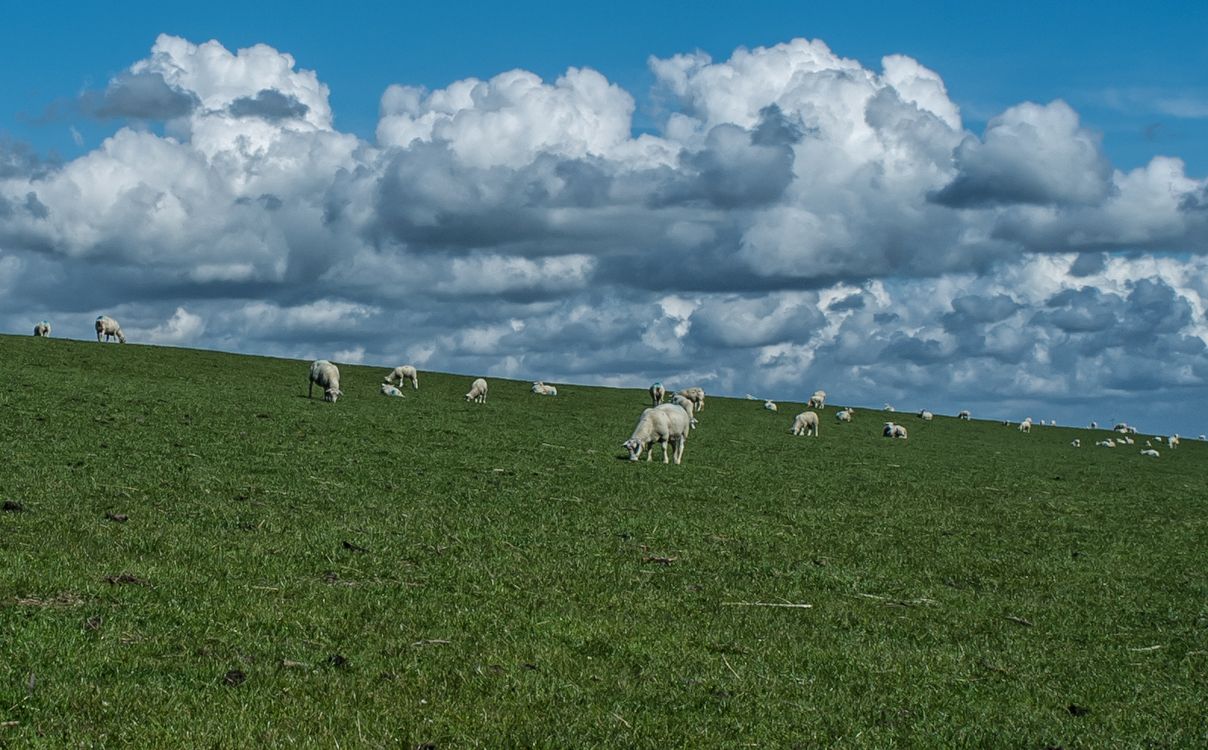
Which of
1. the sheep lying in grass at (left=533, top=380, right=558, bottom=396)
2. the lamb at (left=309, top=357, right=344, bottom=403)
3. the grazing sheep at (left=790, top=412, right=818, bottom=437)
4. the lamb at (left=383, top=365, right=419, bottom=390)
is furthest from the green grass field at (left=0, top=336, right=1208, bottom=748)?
the sheep lying in grass at (left=533, top=380, right=558, bottom=396)

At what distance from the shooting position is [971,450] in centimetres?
5994

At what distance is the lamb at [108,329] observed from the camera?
3039 inches

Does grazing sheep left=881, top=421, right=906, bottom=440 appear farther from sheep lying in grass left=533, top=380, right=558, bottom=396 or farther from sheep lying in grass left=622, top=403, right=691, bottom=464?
sheep lying in grass left=622, top=403, right=691, bottom=464

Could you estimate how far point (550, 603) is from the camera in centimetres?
1339

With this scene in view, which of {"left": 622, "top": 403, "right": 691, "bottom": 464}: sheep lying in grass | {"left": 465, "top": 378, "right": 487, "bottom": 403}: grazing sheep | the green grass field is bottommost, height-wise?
the green grass field

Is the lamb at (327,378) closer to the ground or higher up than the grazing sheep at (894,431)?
higher up

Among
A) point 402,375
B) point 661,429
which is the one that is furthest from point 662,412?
point 402,375

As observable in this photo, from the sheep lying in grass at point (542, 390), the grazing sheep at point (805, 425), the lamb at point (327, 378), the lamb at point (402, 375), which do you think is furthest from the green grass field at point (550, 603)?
the sheep lying in grass at point (542, 390)

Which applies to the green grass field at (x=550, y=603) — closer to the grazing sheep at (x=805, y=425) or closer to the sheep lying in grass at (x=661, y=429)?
the sheep lying in grass at (x=661, y=429)

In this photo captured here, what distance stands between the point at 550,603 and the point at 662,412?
72.2 ft

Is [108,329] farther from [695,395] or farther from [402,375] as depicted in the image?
[695,395]

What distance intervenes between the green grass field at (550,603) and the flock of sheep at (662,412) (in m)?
2.81

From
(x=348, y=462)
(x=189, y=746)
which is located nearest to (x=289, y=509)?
(x=348, y=462)

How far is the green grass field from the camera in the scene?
9.03m
